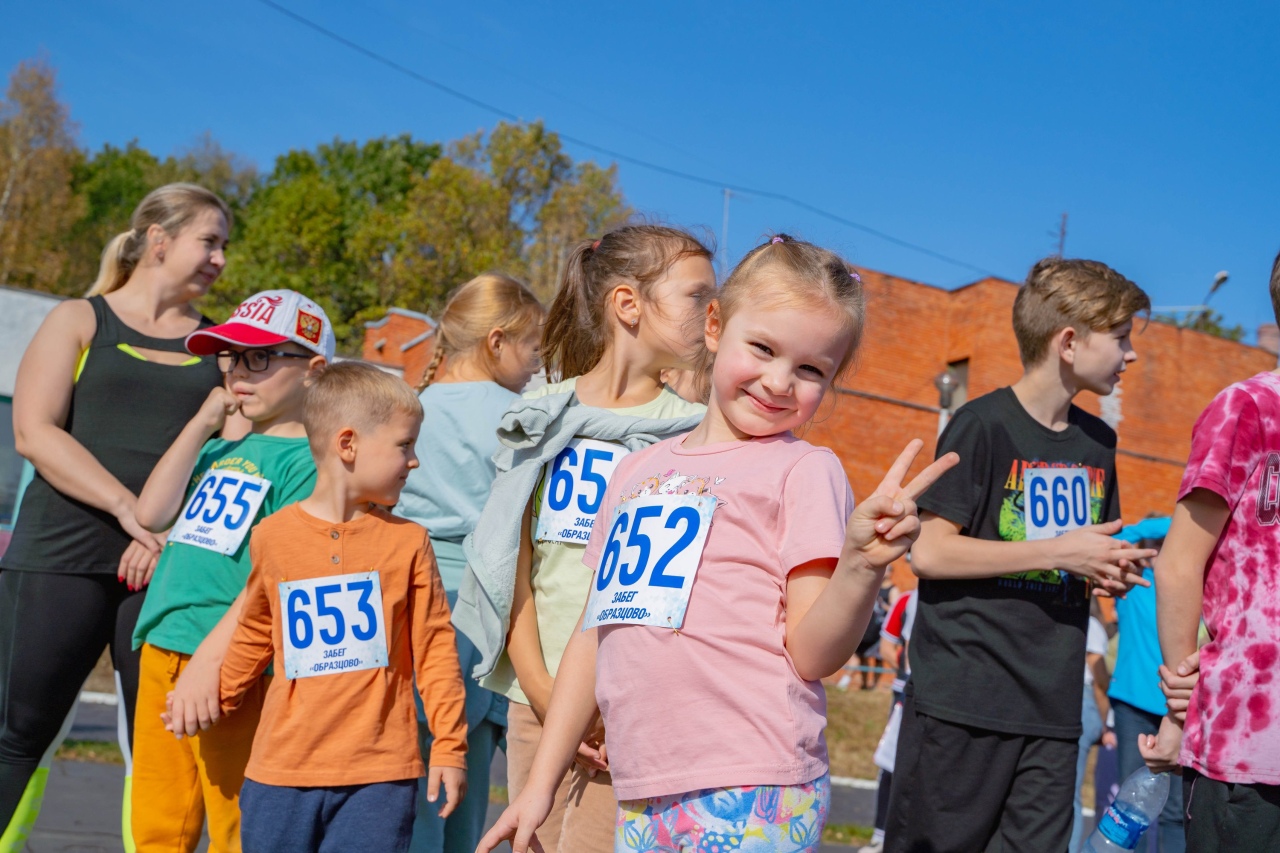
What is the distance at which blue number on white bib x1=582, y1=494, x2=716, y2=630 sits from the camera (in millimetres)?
1949

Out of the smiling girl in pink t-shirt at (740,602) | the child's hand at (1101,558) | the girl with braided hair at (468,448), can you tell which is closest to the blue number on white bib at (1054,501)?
the child's hand at (1101,558)

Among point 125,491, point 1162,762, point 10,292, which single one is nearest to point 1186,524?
point 1162,762

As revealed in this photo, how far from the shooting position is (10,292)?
1755 centimetres

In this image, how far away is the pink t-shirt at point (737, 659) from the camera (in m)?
1.84

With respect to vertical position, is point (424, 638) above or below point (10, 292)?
below

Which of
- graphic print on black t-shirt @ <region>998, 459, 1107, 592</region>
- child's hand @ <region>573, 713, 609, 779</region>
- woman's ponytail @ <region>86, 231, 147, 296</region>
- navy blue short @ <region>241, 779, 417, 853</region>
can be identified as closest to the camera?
child's hand @ <region>573, 713, 609, 779</region>

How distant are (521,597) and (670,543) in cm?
81

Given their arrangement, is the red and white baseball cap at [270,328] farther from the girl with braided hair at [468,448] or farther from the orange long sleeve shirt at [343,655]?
the orange long sleeve shirt at [343,655]

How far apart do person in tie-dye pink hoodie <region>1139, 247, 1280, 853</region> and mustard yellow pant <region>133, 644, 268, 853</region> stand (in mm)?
2377

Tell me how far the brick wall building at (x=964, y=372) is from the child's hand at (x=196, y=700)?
24.2 metres

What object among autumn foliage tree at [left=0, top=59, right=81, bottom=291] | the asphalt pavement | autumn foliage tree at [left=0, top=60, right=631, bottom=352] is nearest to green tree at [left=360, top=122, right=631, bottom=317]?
autumn foliage tree at [left=0, top=60, right=631, bottom=352]

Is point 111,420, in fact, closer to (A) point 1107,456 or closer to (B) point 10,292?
(A) point 1107,456

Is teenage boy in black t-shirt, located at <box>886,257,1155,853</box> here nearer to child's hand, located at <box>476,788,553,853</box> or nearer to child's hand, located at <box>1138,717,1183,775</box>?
child's hand, located at <box>1138,717,1183,775</box>

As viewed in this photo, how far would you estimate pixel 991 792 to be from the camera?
3.08 meters
